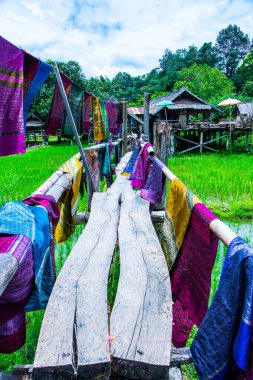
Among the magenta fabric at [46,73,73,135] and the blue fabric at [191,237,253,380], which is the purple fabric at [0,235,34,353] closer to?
the blue fabric at [191,237,253,380]

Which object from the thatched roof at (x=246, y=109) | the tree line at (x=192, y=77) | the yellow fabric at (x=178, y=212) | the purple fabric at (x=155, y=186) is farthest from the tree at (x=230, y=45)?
the yellow fabric at (x=178, y=212)

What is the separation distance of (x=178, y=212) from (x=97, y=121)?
4182mm

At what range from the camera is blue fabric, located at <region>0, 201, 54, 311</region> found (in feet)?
4.76

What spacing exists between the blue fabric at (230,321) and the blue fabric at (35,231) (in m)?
0.87

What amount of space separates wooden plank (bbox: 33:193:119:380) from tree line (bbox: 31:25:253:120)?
79.9ft

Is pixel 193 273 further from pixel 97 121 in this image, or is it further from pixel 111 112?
pixel 111 112

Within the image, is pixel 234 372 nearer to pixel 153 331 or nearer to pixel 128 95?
pixel 153 331

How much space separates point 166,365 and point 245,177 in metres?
9.56

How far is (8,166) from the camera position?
13.1 m

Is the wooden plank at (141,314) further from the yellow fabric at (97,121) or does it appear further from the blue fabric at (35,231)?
the yellow fabric at (97,121)

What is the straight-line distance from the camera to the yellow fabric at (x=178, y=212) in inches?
74.0

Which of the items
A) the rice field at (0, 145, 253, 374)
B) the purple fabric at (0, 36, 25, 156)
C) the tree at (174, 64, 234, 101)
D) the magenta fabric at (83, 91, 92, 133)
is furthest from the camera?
the tree at (174, 64, 234, 101)

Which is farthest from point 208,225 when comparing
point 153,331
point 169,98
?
point 169,98

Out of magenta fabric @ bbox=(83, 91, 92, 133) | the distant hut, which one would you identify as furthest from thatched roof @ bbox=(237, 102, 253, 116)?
magenta fabric @ bbox=(83, 91, 92, 133)
